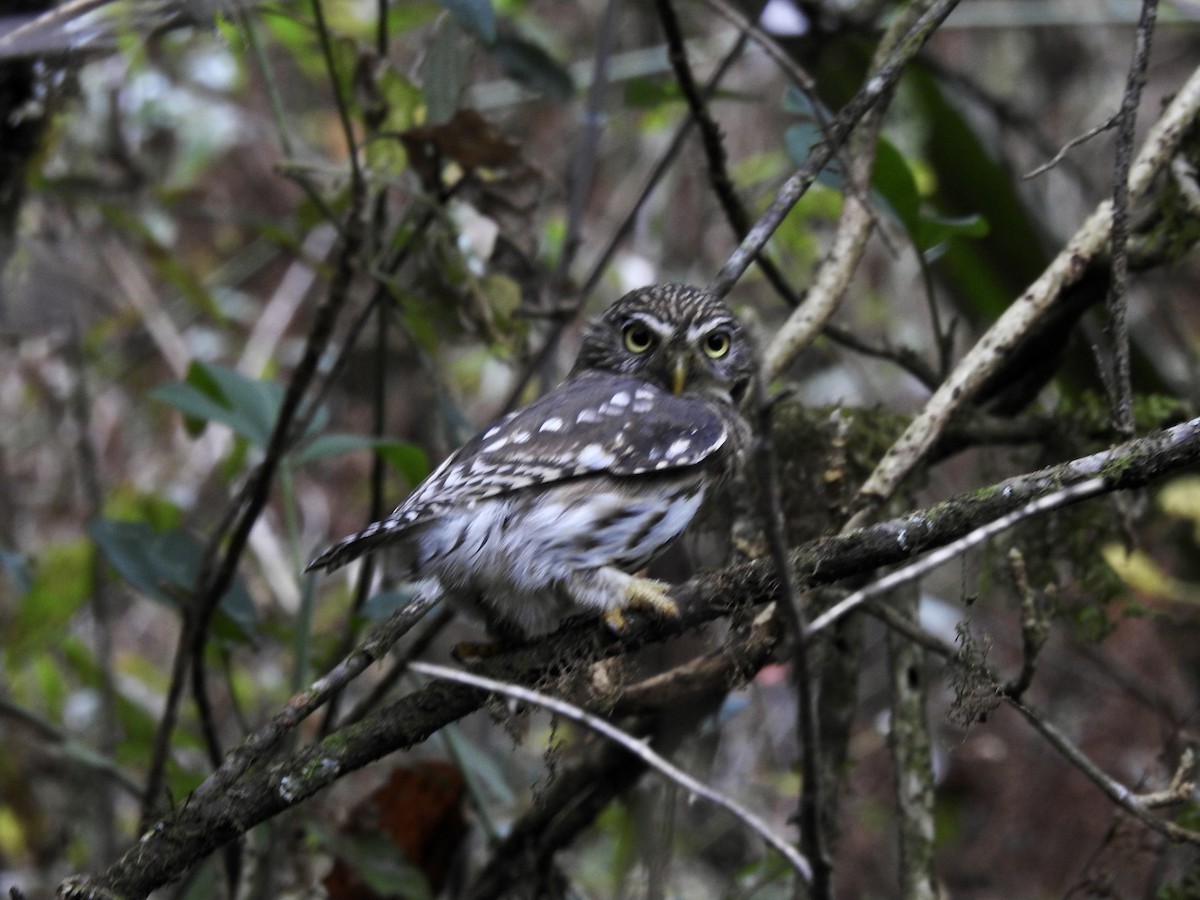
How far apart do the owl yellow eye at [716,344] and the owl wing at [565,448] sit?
1.03 ft

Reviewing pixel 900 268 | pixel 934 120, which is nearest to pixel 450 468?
pixel 934 120

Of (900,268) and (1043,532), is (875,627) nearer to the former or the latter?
(900,268)

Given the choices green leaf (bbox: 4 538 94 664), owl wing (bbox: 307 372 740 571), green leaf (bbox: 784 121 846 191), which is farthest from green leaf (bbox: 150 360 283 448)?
green leaf (bbox: 784 121 846 191)

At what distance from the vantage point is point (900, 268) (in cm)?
592

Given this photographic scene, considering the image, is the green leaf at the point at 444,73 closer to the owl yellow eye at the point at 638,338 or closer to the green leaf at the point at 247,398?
the owl yellow eye at the point at 638,338

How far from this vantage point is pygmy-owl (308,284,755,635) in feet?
7.60

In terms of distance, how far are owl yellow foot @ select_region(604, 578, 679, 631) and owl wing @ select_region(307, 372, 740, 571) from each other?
0.29 m

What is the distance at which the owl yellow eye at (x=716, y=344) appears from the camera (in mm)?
2957

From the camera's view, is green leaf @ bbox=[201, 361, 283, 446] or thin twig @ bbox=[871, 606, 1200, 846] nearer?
thin twig @ bbox=[871, 606, 1200, 846]

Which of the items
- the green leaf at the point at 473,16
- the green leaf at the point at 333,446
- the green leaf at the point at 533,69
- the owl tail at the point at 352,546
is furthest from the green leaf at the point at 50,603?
the green leaf at the point at 473,16

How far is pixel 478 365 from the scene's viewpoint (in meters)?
5.66

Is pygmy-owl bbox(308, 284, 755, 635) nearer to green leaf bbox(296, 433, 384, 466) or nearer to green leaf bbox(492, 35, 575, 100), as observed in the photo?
green leaf bbox(296, 433, 384, 466)

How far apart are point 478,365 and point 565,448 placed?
328 centimetres

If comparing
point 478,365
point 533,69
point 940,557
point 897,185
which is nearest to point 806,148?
point 897,185
